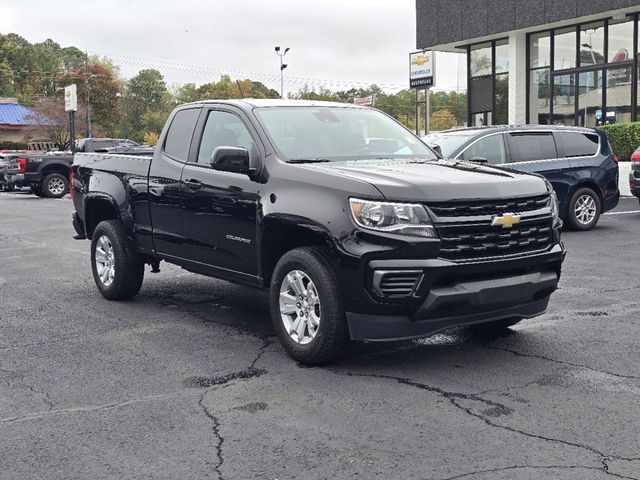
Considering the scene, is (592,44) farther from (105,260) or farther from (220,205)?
(220,205)

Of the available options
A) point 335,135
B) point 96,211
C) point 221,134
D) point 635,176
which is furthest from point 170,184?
point 635,176

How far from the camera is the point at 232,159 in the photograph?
6.14 m

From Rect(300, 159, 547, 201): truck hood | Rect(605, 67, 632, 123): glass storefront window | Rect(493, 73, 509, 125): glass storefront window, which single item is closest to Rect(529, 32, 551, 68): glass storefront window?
Rect(493, 73, 509, 125): glass storefront window

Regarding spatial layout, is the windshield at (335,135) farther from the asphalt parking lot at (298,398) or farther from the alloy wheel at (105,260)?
the alloy wheel at (105,260)

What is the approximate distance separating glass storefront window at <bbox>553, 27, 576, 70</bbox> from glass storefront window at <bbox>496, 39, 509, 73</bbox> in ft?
7.98

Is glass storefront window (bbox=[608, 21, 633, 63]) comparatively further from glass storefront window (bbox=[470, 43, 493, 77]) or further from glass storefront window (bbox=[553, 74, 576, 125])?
glass storefront window (bbox=[470, 43, 493, 77])

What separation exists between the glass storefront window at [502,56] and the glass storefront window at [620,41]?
4.93 meters

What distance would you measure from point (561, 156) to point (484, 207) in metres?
8.77

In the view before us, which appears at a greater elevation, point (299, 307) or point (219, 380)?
point (299, 307)

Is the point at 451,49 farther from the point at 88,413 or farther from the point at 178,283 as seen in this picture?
the point at 88,413

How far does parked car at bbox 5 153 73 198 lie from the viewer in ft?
88.4

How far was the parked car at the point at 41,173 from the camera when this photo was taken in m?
26.9

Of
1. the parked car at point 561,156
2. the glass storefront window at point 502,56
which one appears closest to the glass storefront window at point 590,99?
the glass storefront window at point 502,56

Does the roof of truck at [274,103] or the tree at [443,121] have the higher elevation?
the tree at [443,121]
